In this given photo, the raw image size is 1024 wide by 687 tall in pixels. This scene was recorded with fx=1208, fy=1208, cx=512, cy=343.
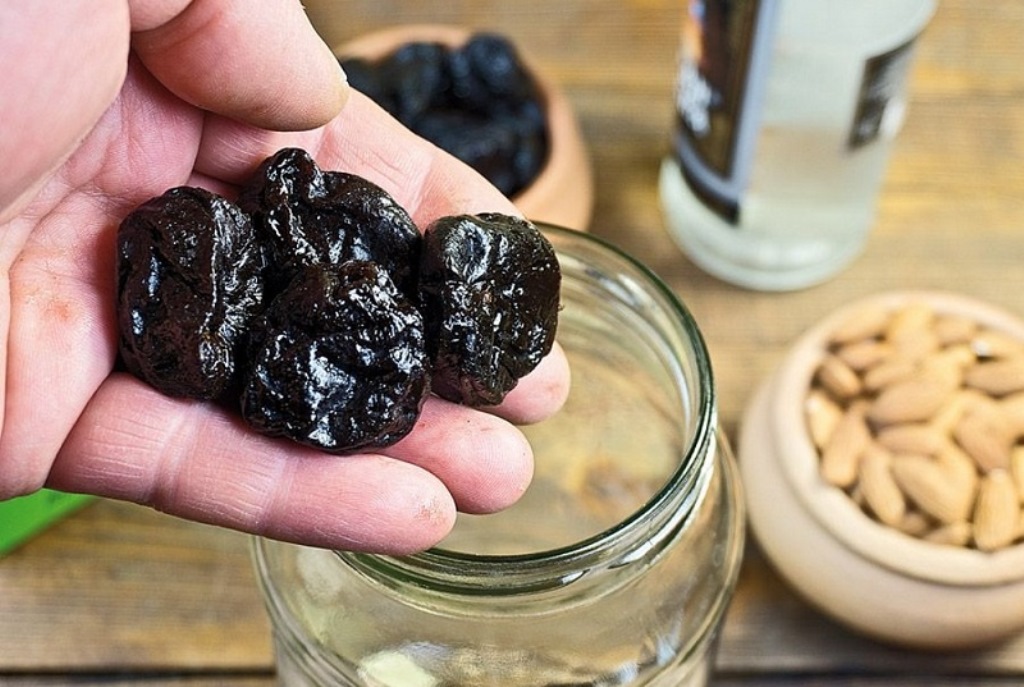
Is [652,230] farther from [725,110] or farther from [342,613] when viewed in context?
[342,613]

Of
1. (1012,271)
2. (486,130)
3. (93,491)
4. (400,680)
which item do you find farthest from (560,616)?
(1012,271)

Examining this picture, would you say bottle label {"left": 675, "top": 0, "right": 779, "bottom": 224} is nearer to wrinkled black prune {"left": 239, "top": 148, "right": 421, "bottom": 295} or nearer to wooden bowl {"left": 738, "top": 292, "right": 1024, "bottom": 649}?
wooden bowl {"left": 738, "top": 292, "right": 1024, "bottom": 649}

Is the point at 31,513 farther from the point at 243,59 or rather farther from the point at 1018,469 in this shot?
the point at 1018,469

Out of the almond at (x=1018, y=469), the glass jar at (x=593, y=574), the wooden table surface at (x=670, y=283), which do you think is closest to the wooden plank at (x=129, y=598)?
the wooden table surface at (x=670, y=283)

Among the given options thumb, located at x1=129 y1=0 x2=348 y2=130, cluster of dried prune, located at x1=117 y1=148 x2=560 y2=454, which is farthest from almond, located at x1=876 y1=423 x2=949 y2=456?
thumb, located at x1=129 y1=0 x2=348 y2=130

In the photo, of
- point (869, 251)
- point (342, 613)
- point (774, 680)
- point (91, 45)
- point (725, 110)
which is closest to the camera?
point (91, 45)

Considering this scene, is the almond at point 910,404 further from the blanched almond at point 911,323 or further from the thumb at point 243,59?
the thumb at point 243,59
